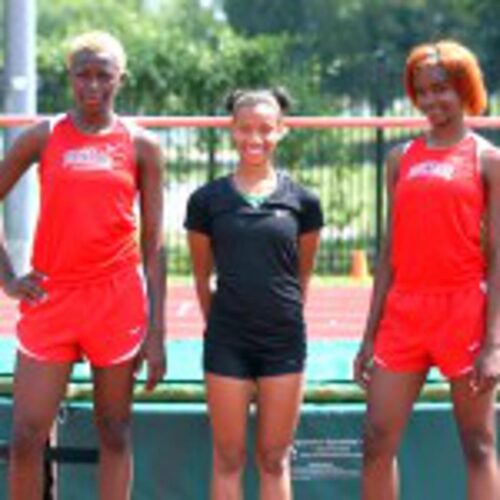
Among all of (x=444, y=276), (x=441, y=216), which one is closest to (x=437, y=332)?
(x=444, y=276)

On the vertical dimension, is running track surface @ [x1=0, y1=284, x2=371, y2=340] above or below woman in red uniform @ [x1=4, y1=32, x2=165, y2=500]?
below

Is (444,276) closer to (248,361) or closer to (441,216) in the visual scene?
(441,216)

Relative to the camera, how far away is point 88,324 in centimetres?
573

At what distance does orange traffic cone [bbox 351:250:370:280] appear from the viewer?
53.1ft

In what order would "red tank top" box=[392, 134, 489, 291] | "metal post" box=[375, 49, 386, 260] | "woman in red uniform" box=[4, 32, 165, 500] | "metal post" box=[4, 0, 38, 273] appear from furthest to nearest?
"metal post" box=[375, 49, 386, 260] → "metal post" box=[4, 0, 38, 273] → "woman in red uniform" box=[4, 32, 165, 500] → "red tank top" box=[392, 134, 489, 291]

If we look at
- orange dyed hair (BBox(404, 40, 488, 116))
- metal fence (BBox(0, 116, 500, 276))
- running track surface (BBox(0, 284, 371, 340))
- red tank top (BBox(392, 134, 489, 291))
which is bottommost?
A: running track surface (BBox(0, 284, 371, 340))

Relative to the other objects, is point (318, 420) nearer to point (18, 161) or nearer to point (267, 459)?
point (267, 459)

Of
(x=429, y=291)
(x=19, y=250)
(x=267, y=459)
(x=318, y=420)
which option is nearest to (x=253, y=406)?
(x=318, y=420)

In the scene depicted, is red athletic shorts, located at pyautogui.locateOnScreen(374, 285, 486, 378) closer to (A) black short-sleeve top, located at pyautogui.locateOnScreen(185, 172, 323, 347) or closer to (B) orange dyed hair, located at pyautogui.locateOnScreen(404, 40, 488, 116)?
(A) black short-sleeve top, located at pyautogui.locateOnScreen(185, 172, 323, 347)

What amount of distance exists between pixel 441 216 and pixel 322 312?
25.6 feet

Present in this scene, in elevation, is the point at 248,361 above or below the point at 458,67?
below

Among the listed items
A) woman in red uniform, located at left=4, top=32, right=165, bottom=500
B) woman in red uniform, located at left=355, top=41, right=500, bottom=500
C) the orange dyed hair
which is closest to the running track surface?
woman in red uniform, located at left=4, top=32, right=165, bottom=500

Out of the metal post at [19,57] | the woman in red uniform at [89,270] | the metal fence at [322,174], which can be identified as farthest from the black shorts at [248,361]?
the metal fence at [322,174]

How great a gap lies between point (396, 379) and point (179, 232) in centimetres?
1128
